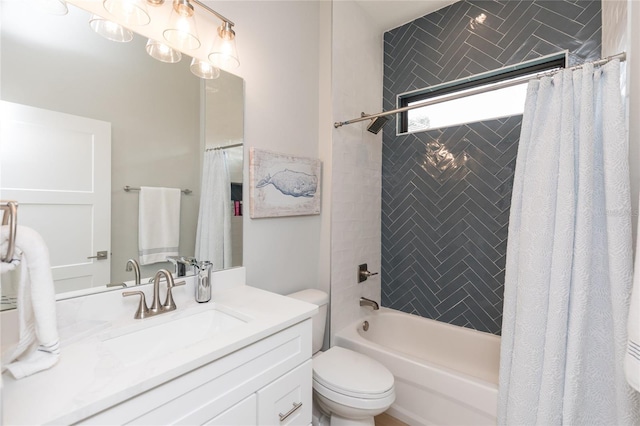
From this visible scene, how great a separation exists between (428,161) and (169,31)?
1.94 m

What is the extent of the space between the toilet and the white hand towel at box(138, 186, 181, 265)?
1.00 meters

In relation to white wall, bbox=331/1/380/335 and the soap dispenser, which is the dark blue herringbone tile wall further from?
the soap dispenser

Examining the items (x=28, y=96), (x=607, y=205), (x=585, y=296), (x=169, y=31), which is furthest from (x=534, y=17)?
(x=28, y=96)

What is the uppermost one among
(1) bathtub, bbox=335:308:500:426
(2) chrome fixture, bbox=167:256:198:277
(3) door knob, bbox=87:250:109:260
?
(3) door knob, bbox=87:250:109:260

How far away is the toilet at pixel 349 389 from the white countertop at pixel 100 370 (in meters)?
0.55

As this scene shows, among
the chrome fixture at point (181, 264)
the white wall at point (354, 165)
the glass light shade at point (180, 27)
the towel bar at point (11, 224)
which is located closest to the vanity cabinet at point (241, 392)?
the towel bar at point (11, 224)

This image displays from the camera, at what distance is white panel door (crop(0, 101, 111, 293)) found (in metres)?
0.90

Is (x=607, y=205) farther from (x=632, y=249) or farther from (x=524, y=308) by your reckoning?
(x=524, y=308)

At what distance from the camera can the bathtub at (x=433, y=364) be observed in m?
1.53

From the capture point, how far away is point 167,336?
3.56ft

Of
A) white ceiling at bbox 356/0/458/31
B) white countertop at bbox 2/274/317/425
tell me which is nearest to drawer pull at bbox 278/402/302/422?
white countertop at bbox 2/274/317/425

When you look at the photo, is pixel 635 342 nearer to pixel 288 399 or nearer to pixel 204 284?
pixel 288 399

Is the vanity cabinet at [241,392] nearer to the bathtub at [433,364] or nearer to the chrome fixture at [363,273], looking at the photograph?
the bathtub at [433,364]

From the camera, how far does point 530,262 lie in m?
1.25
